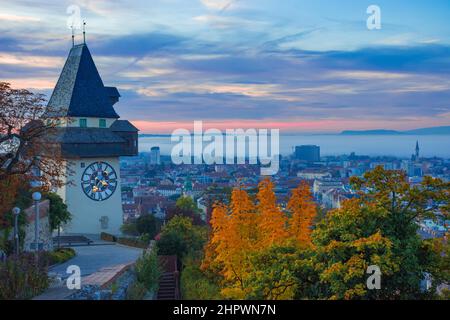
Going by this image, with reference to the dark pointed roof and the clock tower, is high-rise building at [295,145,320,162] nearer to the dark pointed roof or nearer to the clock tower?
the clock tower

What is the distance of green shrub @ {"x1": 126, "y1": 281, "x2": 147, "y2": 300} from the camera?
12.2m

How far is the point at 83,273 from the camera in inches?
616

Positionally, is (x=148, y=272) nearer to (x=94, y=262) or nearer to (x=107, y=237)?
(x=94, y=262)

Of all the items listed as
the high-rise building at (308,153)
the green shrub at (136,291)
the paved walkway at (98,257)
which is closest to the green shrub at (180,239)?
the paved walkway at (98,257)

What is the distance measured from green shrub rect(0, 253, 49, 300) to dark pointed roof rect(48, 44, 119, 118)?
49.0 ft

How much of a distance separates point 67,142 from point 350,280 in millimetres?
17839

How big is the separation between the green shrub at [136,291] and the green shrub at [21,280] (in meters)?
1.60

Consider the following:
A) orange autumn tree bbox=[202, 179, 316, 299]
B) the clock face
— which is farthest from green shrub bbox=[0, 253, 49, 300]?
the clock face

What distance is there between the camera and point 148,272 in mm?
14586

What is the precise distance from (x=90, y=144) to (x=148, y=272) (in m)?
12.4

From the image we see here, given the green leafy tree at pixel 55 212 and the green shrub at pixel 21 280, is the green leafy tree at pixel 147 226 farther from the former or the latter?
the green shrub at pixel 21 280

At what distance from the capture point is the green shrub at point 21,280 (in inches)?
430

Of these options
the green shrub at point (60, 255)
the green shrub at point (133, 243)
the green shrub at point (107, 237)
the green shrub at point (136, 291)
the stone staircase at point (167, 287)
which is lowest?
the stone staircase at point (167, 287)
